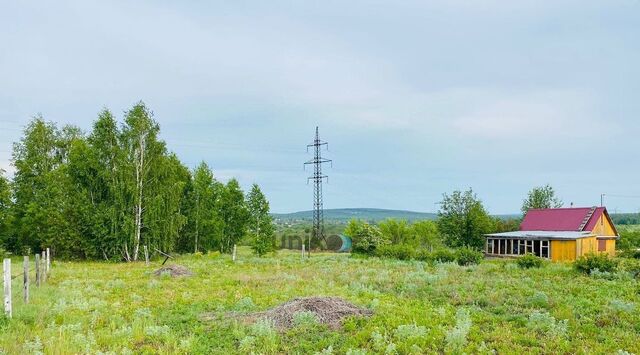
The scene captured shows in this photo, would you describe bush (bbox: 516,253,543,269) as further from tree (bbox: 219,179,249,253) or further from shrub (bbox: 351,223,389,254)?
tree (bbox: 219,179,249,253)

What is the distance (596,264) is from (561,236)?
19.2 m

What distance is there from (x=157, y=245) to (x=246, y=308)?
91.8 ft

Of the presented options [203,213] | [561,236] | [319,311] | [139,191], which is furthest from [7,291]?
[561,236]

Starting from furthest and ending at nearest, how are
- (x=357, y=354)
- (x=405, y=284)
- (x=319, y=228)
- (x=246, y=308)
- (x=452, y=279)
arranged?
(x=319, y=228)
(x=452, y=279)
(x=405, y=284)
(x=246, y=308)
(x=357, y=354)

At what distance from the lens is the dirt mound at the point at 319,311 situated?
39.6 ft

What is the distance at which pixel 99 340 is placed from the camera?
1079cm

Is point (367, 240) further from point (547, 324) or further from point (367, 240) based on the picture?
point (547, 324)

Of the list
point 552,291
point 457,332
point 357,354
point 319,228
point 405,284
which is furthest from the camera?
point 319,228

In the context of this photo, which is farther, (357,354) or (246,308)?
(246,308)

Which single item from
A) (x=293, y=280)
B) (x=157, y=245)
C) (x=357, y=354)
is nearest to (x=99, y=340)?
(x=357, y=354)

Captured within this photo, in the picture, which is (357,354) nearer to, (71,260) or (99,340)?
(99,340)

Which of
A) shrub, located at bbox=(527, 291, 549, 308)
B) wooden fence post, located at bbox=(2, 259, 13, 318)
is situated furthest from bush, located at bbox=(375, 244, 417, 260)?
wooden fence post, located at bbox=(2, 259, 13, 318)

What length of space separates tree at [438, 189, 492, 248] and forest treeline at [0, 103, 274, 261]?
78.6ft

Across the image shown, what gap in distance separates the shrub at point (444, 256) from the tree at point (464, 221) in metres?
20.5
